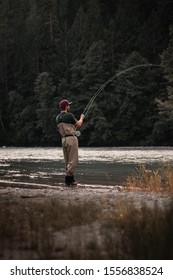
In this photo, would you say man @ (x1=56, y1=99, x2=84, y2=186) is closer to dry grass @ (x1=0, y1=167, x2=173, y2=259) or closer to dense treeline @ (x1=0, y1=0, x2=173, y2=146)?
dry grass @ (x1=0, y1=167, x2=173, y2=259)

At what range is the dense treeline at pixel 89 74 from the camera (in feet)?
179

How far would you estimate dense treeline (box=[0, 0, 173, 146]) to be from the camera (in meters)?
54.4

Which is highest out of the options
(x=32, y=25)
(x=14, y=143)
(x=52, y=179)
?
(x=32, y=25)

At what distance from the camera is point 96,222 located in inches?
241

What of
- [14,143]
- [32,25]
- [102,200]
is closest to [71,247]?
[102,200]

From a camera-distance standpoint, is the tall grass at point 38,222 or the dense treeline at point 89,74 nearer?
the tall grass at point 38,222

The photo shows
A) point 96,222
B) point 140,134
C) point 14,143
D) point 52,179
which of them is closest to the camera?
point 96,222

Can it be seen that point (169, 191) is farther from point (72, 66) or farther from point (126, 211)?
point (72, 66)

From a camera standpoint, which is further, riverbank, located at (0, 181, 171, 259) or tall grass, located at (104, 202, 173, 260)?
riverbank, located at (0, 181, 171, 259)

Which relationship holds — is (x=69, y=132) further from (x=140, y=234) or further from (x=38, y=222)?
(x=140, y=234)

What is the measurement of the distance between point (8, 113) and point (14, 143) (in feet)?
16.0

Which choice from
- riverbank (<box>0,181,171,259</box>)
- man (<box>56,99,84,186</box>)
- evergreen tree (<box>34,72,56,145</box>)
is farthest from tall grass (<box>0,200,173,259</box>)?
evergreen tree (<box>34,72,56,145</box>)

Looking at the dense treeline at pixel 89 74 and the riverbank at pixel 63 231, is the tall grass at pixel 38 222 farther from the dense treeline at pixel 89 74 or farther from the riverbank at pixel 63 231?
the dense treeline at pixel 89 74

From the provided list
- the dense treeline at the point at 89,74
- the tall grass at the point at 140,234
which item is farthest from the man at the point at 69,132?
the dense treeline at the point at 89,74
